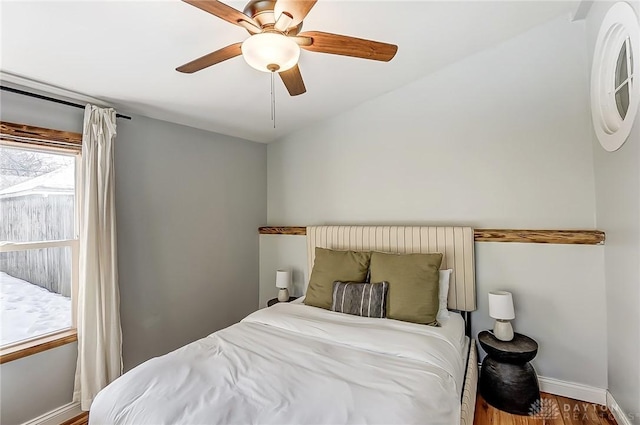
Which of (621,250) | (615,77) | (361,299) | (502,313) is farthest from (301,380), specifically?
(615,77)

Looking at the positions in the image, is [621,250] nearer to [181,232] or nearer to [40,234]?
[181,232]

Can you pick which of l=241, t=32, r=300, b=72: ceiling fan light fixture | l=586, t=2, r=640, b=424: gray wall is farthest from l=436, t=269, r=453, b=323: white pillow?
l=241, t=32, r=300, b=72: ceiling fan light fixture

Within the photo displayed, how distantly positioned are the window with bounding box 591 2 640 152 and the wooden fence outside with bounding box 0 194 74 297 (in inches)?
143

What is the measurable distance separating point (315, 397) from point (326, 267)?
151 centimetres

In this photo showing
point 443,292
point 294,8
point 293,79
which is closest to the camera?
point 294,8

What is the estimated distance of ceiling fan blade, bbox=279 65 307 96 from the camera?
1792mm

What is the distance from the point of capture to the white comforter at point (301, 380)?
1.30 meters

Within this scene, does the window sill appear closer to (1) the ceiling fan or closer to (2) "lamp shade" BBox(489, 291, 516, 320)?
(1) the ceiling fan

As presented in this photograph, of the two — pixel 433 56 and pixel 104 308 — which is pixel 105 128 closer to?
pixel 104 308

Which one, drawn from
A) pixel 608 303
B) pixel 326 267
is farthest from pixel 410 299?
pixel 608 303

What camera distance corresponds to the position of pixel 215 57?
1.62 m

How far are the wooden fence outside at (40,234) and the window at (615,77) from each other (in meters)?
3.63

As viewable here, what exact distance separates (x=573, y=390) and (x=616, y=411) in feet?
1.01

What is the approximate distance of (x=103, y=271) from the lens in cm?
230
